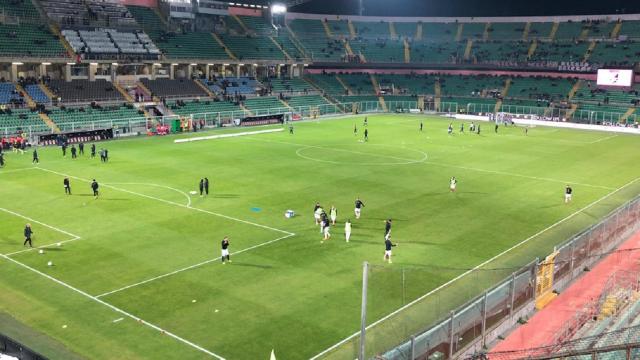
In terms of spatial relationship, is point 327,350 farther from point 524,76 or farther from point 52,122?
point 524,76

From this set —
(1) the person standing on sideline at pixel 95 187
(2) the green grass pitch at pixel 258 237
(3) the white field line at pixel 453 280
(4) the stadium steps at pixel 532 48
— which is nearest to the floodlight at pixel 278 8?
(4) the stadium steps at pixel 532 48

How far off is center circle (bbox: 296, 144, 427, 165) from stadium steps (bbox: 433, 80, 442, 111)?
44.8 meters

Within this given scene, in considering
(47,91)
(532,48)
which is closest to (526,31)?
(532,48)

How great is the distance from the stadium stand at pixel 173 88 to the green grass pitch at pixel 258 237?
25.8 m

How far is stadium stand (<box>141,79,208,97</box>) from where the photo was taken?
3278 inches

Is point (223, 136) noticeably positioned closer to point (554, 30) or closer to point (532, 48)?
point (532, 48)

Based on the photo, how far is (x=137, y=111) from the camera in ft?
244

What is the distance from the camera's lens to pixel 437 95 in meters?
109

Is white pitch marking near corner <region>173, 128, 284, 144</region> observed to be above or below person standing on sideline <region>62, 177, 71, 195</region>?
above

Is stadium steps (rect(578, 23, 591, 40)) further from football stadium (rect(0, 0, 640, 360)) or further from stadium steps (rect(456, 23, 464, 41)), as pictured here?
stadium steps (rect(456, 23, 464, 41))

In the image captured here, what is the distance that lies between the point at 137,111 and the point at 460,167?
4248cm

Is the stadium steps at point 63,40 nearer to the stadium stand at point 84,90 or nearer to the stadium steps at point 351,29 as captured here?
the stadium stand at point 84,90

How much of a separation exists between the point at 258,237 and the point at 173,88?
59711mm

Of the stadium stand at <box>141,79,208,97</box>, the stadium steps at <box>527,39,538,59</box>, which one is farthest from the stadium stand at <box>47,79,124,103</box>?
the stadium steps at <box>527,39,538,59</box>
